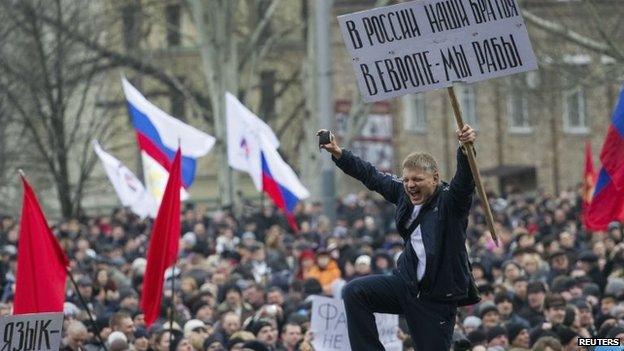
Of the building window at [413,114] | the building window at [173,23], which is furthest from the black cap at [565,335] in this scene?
the building window at [413,114]

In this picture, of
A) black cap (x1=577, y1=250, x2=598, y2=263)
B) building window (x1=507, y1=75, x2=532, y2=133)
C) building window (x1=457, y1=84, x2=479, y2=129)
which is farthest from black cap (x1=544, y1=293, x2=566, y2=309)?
building window (x1=457, y1=84, x2=479, y2=129)

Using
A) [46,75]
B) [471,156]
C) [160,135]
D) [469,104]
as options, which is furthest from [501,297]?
[469,104]

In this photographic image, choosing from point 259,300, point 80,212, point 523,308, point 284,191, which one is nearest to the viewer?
point 523,308

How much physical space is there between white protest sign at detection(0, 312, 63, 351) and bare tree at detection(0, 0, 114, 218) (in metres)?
21.3

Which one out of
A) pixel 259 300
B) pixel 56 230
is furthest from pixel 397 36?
pixel 56 230

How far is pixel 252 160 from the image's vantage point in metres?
21.7

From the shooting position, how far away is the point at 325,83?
28.8 metres

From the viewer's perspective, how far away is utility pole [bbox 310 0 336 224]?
28562 mm

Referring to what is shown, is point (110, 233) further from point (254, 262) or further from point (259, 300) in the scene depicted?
point (259, 300)

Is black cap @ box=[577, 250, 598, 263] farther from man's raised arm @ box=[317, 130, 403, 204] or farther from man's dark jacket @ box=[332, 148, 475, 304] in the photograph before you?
man's dark jacket @ box=[332, 148, 475, 304]

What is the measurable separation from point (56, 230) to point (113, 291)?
1030 centimetres

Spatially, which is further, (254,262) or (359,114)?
(359,114)

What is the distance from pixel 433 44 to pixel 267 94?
130 ft

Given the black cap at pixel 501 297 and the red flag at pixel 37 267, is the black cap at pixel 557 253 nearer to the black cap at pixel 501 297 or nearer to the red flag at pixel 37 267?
the black cap at pixel 501 297
